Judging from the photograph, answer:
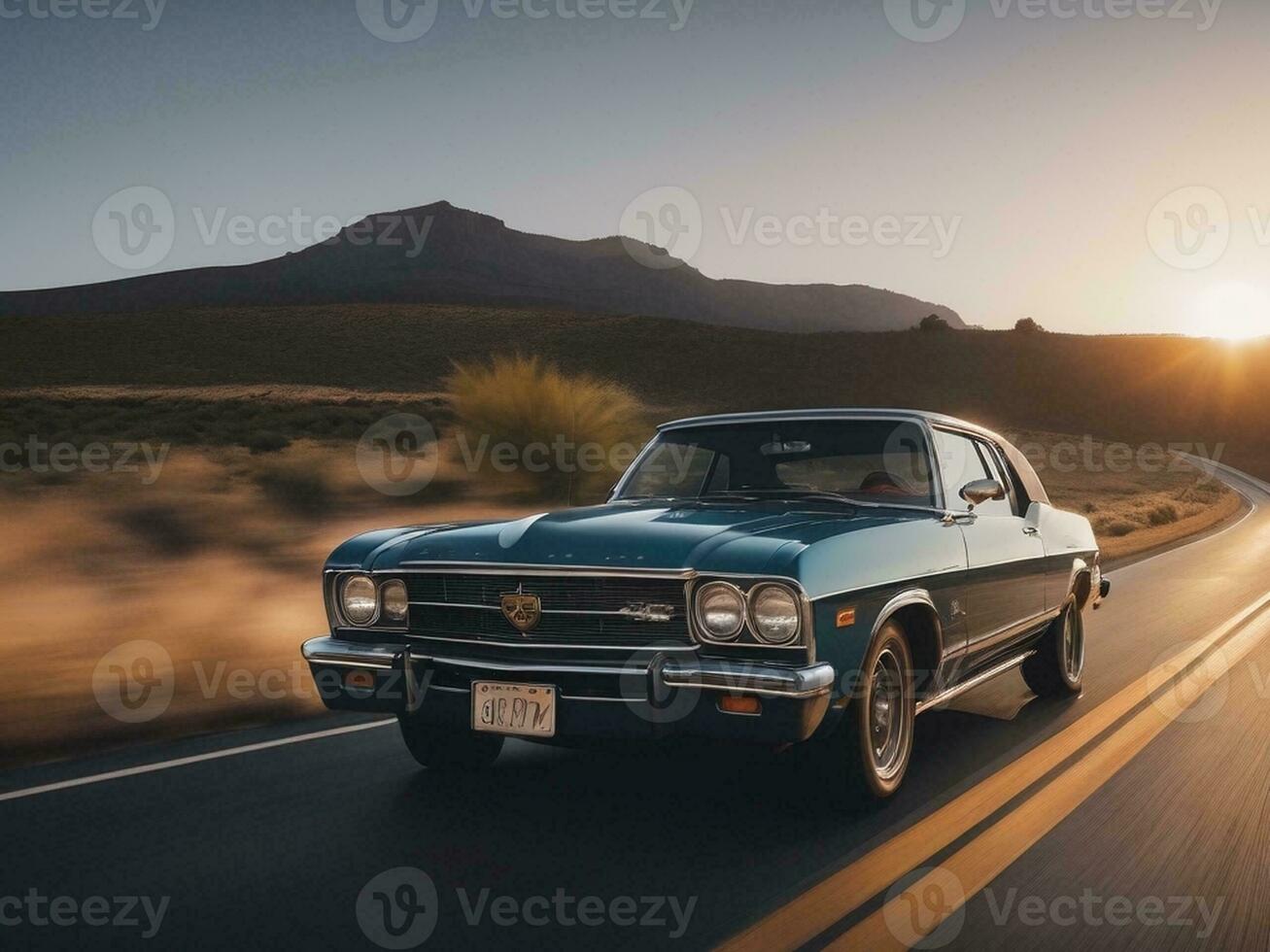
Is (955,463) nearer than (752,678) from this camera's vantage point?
No

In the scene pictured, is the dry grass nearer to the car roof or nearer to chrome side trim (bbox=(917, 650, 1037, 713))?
chrome side trim (bbox=(917, 650, 1037, 713))

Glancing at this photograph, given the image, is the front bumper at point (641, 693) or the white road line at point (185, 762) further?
the white road line at point (185, 762)

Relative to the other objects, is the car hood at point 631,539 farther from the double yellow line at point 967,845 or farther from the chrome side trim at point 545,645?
the double yellow line at point 967,845

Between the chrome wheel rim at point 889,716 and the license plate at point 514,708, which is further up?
the license plate at point 514,708

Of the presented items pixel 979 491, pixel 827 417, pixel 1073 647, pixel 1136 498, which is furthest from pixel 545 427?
pixel 1136 498

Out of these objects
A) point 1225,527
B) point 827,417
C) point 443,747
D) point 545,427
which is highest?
point 827,417

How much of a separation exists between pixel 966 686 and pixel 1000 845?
1538mm

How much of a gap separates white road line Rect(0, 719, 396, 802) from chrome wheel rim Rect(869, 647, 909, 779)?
2964 mm

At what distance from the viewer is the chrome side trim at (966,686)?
5488 mm

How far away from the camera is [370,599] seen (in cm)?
521

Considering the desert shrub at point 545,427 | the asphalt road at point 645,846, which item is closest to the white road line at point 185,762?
the asphalt road at point 645,846

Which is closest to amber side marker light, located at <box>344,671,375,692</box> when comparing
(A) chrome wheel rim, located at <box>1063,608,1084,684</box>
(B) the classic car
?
(B) the classic car

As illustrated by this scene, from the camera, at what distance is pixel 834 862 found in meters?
4.27

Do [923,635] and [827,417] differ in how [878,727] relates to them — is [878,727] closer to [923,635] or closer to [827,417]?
[923,635]
